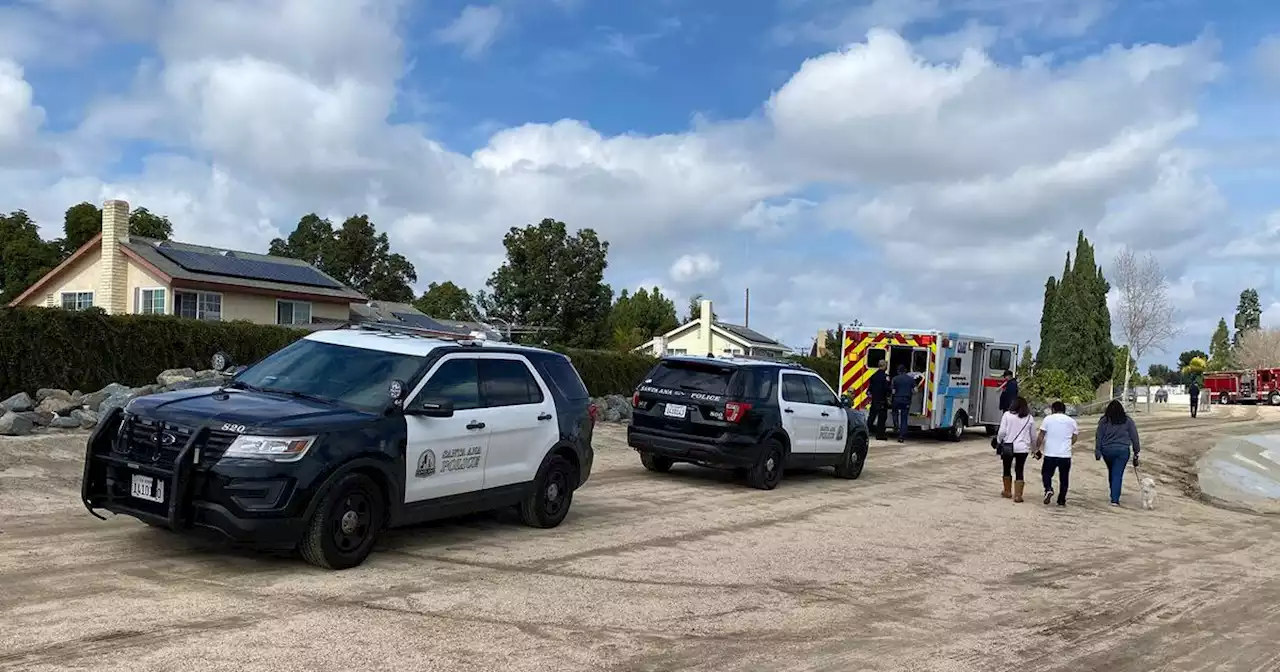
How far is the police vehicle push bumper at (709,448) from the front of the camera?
1396 centimetres

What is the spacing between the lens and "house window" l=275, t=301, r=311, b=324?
3494 cm

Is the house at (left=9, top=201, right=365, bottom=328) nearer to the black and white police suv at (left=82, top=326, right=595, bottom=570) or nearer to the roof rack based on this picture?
the roof rack

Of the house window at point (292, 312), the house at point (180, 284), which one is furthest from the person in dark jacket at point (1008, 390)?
the house window at point (292, 312)

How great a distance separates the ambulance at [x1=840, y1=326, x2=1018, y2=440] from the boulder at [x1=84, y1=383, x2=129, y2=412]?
50.4 ft

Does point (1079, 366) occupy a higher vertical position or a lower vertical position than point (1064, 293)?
lower

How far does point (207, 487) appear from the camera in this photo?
7191 mm

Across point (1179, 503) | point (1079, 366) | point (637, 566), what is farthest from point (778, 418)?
point (1079, 366)

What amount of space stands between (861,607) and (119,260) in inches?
1241

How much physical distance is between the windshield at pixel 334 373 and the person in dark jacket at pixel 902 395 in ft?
53.2

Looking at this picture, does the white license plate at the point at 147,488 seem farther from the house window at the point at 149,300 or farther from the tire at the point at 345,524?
the house window at the point at 149,300

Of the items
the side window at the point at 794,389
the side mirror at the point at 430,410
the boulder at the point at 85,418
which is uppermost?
the side window at the point at 794,389

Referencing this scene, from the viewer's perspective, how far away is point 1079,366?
48469mm

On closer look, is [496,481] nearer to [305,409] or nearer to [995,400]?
[305,409]

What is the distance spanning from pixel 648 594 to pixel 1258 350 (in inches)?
4205
